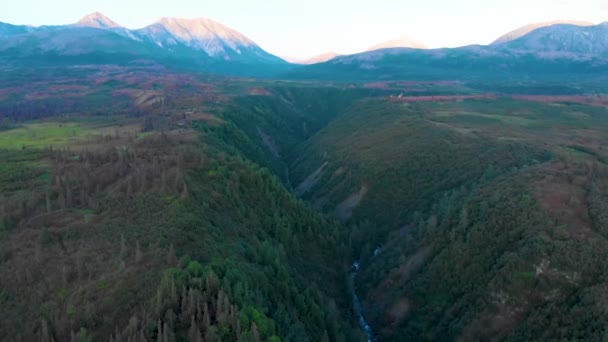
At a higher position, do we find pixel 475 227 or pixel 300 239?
pixel 475 227

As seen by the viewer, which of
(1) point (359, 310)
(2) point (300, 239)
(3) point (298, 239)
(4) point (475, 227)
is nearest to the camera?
(4) point (475, 227)

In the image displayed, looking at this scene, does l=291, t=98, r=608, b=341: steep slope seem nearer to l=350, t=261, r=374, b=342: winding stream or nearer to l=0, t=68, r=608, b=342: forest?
l=0, t=68, r=608, b=342: forest

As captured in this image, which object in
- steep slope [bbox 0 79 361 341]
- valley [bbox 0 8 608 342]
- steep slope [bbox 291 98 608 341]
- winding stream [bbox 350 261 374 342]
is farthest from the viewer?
winding stream [bbox 350 261 374 342]

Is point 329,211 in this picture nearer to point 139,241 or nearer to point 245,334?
point 139,241

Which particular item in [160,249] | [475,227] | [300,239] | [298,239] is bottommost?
[300,239]

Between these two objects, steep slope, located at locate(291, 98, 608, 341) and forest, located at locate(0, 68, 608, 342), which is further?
steep slope, located at locate(291, 98, 608, 341)

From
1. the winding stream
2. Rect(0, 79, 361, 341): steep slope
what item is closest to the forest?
Rect(0, 79, 361, 341): steep slope

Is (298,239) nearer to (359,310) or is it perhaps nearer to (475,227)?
(359,310)

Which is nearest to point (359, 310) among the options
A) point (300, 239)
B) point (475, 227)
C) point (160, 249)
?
point (300, 239)

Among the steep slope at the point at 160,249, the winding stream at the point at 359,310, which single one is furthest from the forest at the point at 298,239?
the winding stream at the point at 359,310

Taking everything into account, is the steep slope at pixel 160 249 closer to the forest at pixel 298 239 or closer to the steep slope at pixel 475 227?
the forest at pixel 298 239

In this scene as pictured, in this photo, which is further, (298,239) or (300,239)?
(300,239)
